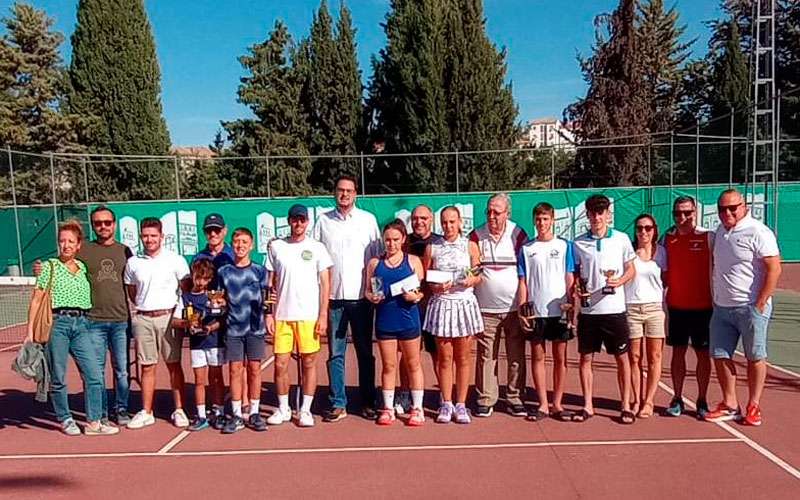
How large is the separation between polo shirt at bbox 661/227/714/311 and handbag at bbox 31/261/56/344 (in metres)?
4.78

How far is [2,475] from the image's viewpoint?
4.68 m

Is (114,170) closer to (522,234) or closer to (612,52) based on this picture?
(612,52)

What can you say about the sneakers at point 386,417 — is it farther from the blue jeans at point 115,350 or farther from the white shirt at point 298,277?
the blue jeans at point 115,350

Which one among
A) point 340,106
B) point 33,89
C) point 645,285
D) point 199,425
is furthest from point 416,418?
point 33,89

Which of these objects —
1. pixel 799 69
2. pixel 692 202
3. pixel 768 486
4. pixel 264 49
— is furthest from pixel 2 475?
pixel 799 69

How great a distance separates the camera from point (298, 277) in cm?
532

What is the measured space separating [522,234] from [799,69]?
112ft

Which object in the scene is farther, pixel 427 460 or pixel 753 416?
pixel 753 416

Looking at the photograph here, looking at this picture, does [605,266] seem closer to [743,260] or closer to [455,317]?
[743,260]

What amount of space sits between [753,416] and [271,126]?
78.9 feet

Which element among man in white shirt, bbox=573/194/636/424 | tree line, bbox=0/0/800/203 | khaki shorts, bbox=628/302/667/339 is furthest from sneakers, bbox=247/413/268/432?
tree line, bbox=0/0/800/203

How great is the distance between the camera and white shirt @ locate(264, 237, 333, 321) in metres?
5.32

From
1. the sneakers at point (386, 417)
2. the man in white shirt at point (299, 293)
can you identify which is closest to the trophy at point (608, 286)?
the sneakers at point (386, 417)

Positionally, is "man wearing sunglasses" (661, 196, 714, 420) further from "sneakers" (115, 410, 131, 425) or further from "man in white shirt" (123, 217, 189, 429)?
"sneakers" (115, 410, 131, 425)
